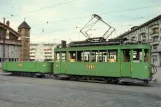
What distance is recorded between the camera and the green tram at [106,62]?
17.0m

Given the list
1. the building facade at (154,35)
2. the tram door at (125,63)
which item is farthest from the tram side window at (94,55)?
the building facade at (154,35)

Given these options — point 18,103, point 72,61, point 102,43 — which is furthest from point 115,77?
point 18,103

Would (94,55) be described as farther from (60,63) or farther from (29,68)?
(29,68)

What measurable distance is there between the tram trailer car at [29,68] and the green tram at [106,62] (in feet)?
6.36

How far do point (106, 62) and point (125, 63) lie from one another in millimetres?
1589

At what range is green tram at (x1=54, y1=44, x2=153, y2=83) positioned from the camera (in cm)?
1702

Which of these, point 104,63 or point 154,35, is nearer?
point 104,63

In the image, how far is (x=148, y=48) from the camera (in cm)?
1717

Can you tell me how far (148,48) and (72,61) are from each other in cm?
640

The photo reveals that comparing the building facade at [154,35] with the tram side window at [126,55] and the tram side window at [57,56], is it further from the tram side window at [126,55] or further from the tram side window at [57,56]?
the tram side window at [126,55]

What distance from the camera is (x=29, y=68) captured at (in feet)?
83.7

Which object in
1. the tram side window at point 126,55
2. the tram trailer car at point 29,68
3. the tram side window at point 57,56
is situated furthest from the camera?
the tram trailer car at point 29,68

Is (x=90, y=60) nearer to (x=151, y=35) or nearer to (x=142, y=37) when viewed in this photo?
(x=151, y=35)

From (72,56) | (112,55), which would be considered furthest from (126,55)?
(72,56)
